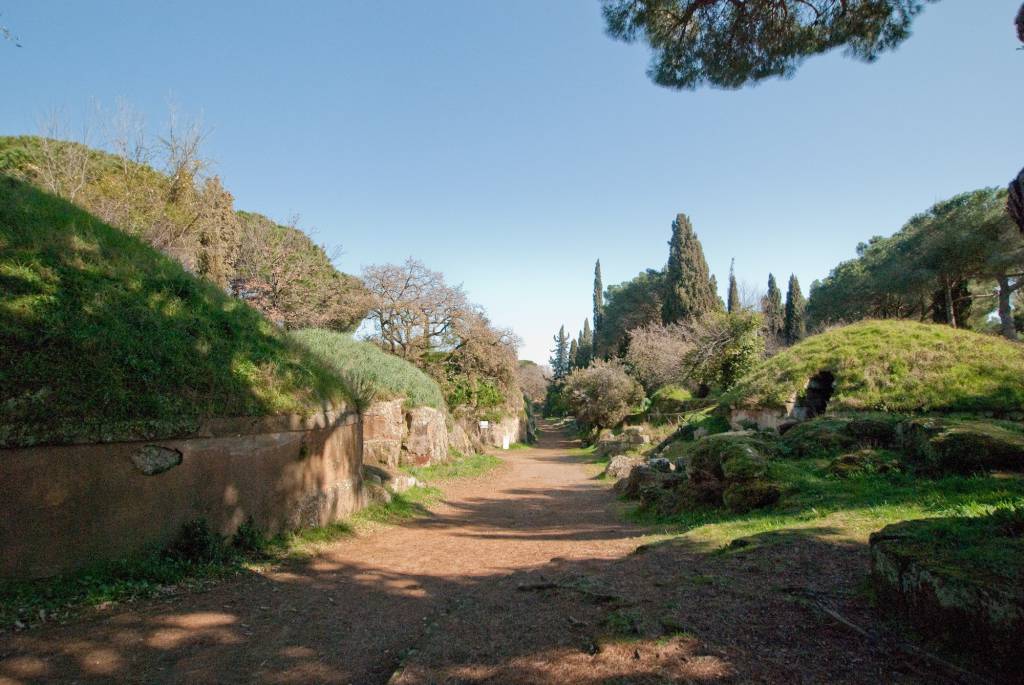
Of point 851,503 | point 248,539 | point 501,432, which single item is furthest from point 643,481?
point 501,432

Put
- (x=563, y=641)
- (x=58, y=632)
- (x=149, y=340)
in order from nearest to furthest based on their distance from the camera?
(x=563, y=641)
(x=58, y=632)
(x=149, y=340)

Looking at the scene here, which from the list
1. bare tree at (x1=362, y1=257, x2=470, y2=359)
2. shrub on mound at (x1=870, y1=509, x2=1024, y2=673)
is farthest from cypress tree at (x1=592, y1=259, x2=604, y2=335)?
shrub on mound at (x1=870, y1=509, x2=1024, y2=673)

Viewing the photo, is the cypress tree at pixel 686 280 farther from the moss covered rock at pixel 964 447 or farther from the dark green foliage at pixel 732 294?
the moss covered rock at pixel 964 447

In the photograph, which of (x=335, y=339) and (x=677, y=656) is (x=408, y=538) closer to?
(x=677, y=656)

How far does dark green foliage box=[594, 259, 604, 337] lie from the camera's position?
61.9 m

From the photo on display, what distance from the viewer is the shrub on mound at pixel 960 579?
2512 mm

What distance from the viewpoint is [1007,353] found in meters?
12.9

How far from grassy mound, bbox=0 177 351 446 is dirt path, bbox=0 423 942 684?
183cm

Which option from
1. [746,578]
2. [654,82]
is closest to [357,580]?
[746,578]

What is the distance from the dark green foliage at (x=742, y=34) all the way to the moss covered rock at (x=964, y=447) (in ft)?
16.0

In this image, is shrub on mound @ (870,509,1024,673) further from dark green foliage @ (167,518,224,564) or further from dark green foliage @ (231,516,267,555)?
dark green foliage @ (231,516,267,555)

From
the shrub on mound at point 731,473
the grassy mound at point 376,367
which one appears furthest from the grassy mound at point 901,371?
the grassy mound at point 376,367

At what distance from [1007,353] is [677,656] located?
48.6 feet

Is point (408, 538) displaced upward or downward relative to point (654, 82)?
downward
